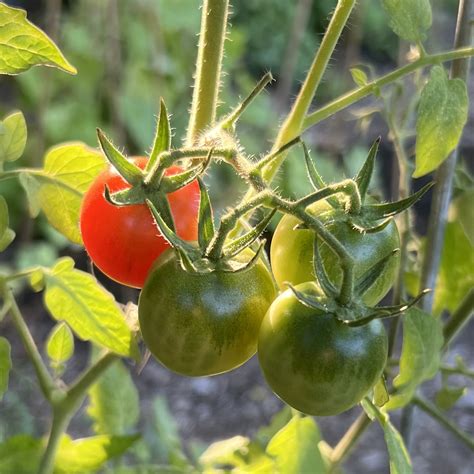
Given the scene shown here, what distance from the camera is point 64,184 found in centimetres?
76

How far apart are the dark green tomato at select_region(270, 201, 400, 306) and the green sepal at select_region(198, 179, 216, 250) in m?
0.06

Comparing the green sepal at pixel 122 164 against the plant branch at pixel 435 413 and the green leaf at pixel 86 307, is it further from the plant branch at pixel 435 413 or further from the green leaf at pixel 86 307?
the plant branch at pixel 435 413

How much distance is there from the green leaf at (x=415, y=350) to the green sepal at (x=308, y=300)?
229 mm

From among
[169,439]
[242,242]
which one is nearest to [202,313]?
[242,242]

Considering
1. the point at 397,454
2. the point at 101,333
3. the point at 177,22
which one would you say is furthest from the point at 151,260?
the point at 177,22

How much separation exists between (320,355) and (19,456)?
0.45 meters

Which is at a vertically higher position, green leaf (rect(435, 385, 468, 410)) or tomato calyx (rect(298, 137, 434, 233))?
tomato calyx (rect(298, 137, 434, 233))

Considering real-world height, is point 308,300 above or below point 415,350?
above

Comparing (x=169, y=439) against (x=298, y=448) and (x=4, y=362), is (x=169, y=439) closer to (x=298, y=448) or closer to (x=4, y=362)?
(x=298, y=448)

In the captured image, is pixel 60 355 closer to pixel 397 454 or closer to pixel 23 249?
pixel 397 454

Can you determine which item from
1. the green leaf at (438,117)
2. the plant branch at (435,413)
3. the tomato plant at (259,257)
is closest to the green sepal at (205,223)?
the tomato plant at (259,257)

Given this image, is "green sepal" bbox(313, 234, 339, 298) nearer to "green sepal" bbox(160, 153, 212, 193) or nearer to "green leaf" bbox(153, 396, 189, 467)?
"green sepal" bbox(160, 153, 212, 193)

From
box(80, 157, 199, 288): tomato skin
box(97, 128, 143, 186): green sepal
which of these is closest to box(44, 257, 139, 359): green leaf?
box(80, 157, 199, 288): tomato skin

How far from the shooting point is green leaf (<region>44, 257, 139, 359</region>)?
73cm
